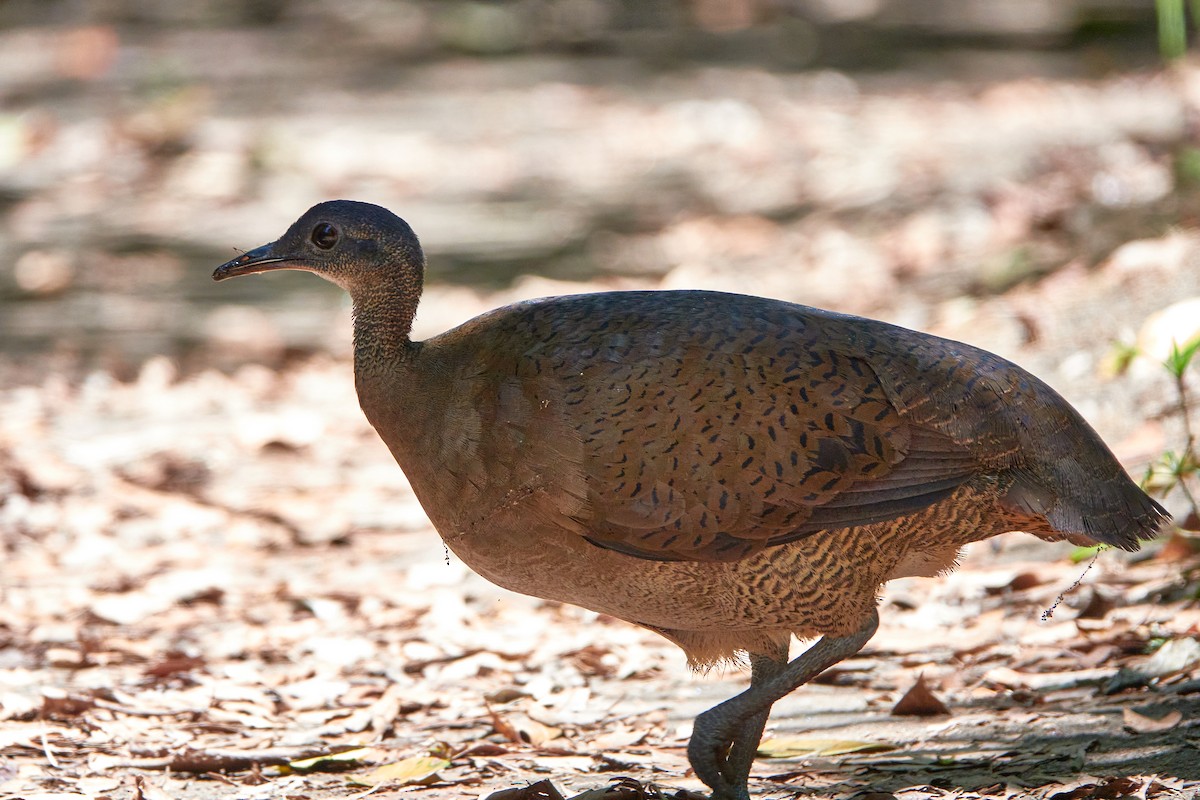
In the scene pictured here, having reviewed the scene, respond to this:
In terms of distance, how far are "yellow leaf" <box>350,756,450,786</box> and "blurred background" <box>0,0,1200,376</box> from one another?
4.28 m

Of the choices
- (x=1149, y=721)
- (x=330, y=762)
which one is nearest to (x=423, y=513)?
(x=330, y=762)

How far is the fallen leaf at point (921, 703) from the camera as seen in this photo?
4.45m

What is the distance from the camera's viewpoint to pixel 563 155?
1399 centimetres

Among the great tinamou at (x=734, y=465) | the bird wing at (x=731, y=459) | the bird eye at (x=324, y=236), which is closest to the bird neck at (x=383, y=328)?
the great tinamou at (x=734, y=465)

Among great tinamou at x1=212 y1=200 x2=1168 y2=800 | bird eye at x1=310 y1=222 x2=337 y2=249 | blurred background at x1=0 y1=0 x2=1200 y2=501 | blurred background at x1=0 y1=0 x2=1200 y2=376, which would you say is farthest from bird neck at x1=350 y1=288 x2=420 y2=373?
blurred background at x1=0 y1=0 x2=1200 y2=376

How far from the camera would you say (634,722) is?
472 cm

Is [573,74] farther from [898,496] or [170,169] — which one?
[898,496]

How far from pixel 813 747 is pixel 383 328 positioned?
173cm

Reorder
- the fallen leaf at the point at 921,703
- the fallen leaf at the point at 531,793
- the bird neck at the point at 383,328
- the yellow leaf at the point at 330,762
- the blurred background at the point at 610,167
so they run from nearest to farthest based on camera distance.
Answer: the fallen leaf at the point at 531,793 < the bird neck at the point at 383,328 < the yellow leaf at the point at 330,762 < the fallen leaf at the point at 921,703 < the blurred background at the point at 610,167

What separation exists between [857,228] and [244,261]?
7230mm

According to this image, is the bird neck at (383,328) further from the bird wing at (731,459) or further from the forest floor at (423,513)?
the forest floor at (423,513)

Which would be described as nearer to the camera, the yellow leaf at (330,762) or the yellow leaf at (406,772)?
the yellow leaf at (406,772)

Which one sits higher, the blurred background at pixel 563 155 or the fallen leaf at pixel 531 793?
the blurred background at pixel 563 155

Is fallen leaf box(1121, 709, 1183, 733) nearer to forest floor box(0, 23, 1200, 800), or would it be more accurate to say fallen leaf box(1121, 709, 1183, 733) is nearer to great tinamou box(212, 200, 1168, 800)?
forest floor box(0, 23, 1200, 800)
